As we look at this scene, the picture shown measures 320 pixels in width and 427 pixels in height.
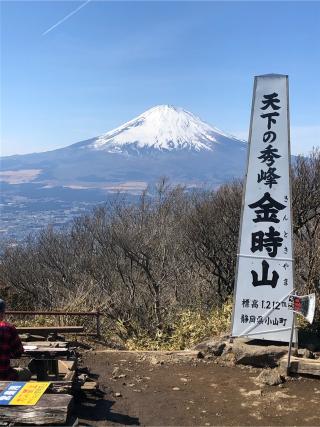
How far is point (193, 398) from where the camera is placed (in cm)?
661

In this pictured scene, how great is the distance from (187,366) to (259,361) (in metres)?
1.18

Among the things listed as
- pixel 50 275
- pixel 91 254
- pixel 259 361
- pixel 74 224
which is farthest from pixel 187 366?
pixel 74 224

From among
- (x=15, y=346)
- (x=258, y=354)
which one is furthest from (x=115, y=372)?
(x=15, y=346)

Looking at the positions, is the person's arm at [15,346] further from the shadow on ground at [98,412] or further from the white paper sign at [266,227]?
the white paper sign at [266,227]

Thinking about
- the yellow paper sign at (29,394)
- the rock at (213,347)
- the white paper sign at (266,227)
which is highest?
the white paper sign at (266,227)

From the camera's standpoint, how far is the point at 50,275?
23203mm

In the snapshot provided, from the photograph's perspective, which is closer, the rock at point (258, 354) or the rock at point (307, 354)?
the rock at point (307, 354)

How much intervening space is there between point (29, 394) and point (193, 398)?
2.42m

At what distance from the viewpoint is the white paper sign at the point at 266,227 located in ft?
26.7

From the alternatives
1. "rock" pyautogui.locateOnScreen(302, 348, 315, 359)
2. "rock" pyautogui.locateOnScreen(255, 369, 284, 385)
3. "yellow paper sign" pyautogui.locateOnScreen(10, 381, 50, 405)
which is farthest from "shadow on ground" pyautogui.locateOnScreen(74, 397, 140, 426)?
"rock" pyautogui.locateOnScreen(302, 348, 315, 359)

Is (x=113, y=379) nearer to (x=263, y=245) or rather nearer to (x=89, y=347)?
(x=89, y=347)

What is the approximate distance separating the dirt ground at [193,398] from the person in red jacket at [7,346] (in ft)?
3.55

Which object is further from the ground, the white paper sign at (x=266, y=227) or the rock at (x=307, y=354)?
the white paper sign at (x=266, y=227)

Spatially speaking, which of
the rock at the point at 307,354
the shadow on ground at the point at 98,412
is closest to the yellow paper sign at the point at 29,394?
the shadow on ground at the point at 98,412
